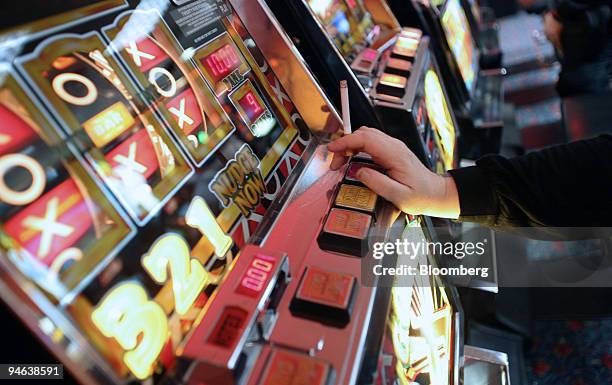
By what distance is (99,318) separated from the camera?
2.52 feet

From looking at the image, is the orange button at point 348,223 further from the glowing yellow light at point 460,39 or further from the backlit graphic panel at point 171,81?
the glowing yellow light at point 460,39

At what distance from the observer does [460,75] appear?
2594mm

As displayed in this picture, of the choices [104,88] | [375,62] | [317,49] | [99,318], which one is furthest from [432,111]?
[99,318]

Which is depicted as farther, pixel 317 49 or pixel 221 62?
pixel 317 49

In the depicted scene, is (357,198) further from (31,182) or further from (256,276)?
A: (31,182)

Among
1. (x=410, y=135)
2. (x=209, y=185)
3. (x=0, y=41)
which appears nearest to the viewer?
(x=0, y=41)

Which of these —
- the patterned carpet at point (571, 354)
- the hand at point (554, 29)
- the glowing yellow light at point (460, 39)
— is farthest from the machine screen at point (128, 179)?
the hand at point (554, 29)

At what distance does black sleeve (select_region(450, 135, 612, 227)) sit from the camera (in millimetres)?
1349

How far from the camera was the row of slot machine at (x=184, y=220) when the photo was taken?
76 centimetres

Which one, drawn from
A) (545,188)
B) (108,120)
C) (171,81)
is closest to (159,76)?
(171,81)

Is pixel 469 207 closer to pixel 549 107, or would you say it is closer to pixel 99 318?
pixel 99 318

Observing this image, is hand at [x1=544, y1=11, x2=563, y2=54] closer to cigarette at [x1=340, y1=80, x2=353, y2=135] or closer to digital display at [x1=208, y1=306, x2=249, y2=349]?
cigarette at [x1=340, y1=80, x2=353, y2=135]

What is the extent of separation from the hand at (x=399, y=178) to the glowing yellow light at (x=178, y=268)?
0.51 metres

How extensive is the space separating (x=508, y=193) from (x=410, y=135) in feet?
1.29
